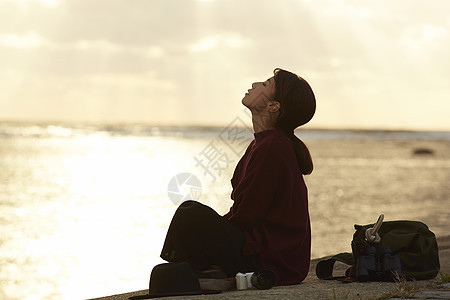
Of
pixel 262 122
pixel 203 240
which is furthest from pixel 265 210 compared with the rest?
pixel 262 122

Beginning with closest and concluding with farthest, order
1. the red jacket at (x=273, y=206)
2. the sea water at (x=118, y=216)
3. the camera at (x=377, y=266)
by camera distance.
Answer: the red jacket at (x=273, y=206)
the camera at (x=377, y=266)
the sea water at (x=118, y=216)

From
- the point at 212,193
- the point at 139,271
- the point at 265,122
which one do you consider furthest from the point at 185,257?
the point at 212,193

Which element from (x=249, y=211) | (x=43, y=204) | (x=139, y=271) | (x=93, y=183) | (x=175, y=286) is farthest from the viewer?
(x=93, y=183)

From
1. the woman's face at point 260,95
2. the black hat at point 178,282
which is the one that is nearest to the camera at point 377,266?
the black hat at point 178,282

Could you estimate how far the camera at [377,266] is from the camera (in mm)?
5496

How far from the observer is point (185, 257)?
5301 millimetres

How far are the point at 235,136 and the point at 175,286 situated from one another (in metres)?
1.86

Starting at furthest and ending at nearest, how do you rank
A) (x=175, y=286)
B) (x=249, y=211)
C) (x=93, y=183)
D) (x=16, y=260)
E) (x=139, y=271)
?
(x=93, y=183) → (x=16, y=260) → (x=139, y=271) → (x=249, y=211) → (x=175, y=286)

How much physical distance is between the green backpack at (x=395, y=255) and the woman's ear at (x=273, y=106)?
111 centimetres

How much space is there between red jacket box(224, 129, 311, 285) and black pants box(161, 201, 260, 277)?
0.13 m

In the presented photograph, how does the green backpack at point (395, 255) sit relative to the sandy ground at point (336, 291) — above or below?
above

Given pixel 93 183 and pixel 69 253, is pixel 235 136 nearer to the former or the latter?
pixel 69 253

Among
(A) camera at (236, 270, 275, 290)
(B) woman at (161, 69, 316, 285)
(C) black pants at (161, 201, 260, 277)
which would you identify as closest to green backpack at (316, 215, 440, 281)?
(B) woman at (161, 69, 316, 285)

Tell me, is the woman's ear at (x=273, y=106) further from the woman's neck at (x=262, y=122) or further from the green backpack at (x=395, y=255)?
the green backpack at (x=395, y=255)
